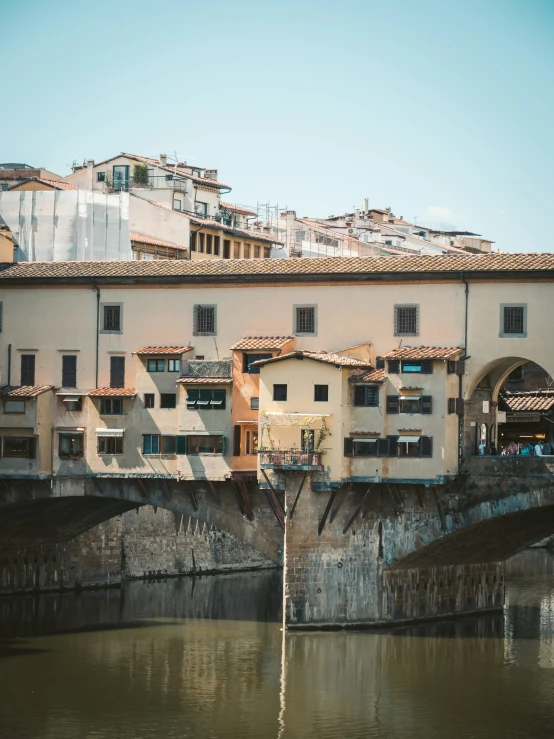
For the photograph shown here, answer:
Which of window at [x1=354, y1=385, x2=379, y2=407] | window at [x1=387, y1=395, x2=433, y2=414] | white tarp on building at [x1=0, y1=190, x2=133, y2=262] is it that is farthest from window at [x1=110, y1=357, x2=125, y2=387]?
white tarp on building at [x1=0, y1=190, x2=133, y2=262]

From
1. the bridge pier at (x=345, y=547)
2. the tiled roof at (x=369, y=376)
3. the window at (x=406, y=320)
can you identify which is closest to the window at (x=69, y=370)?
the bridge pier at (x=345, y=547)

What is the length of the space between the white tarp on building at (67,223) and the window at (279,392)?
71.0 ft

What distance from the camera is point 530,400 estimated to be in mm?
71875

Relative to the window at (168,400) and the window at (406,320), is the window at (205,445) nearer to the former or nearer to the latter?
the window at (168,400)

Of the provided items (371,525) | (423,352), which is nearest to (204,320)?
(423,352)

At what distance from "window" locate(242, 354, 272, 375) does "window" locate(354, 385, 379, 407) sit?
380 cm

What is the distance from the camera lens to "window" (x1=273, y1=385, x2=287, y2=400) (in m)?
57.3

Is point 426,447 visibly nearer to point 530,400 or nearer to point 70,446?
point 70,446

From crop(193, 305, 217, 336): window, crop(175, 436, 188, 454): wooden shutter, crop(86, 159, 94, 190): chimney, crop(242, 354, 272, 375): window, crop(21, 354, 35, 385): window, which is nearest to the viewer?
crop(242, 354, 272, 375): window

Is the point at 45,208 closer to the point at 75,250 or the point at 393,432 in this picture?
the point at 75,250

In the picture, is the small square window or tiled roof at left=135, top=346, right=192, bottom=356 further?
the small square window

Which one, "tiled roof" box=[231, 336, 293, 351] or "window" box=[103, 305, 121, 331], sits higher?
"window" box=[103, 305, 121, 331]

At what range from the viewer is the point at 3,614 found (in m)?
64.6

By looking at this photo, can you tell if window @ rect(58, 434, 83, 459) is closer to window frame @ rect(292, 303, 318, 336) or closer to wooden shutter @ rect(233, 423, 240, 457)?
wooden shutter @ rect(233, 423, 240, 457)
